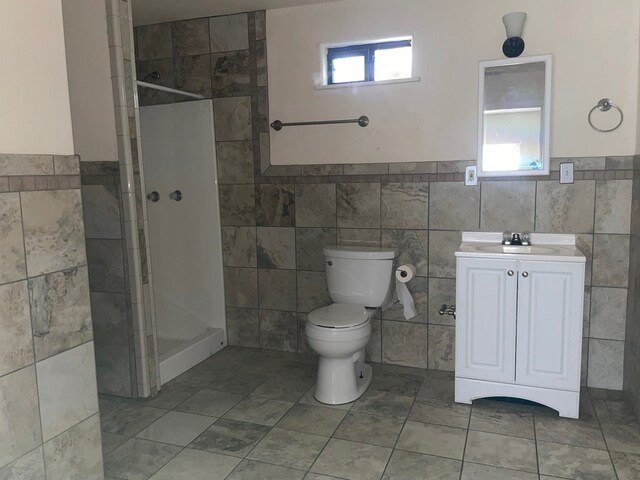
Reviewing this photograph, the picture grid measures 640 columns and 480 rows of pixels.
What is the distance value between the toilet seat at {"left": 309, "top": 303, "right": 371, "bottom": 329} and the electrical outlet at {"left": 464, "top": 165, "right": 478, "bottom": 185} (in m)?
0.93

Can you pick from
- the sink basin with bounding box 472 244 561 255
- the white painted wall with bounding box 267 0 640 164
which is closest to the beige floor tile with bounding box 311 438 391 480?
the sink basin with bounding box 472 244 561 255

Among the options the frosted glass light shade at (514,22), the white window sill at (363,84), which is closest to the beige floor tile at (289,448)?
the white window sill at (363,84)

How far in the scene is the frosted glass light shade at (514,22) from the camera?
107 inches

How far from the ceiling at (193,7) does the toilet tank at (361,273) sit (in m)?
1.51

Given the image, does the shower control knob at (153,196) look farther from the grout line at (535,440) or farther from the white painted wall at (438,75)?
the grout line at (535,440)

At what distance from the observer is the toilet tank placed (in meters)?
2.99

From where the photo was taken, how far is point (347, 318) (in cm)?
277

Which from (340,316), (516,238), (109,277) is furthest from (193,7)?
(516,238)

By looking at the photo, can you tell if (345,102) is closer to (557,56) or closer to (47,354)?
(557,56)

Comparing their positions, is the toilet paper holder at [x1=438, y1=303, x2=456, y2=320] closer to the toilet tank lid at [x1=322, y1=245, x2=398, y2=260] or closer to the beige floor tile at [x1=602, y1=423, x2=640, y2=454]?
the toilet tank lid at [x1=322, y1=245, x2=398, y2=260]

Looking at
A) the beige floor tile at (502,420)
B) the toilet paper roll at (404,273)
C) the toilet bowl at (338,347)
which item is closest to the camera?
the beige floor tile at (502,420)

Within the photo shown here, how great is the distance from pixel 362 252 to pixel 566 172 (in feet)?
3.83

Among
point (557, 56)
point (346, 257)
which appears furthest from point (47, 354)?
point (557, 56)

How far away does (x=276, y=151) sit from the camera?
3.37m
